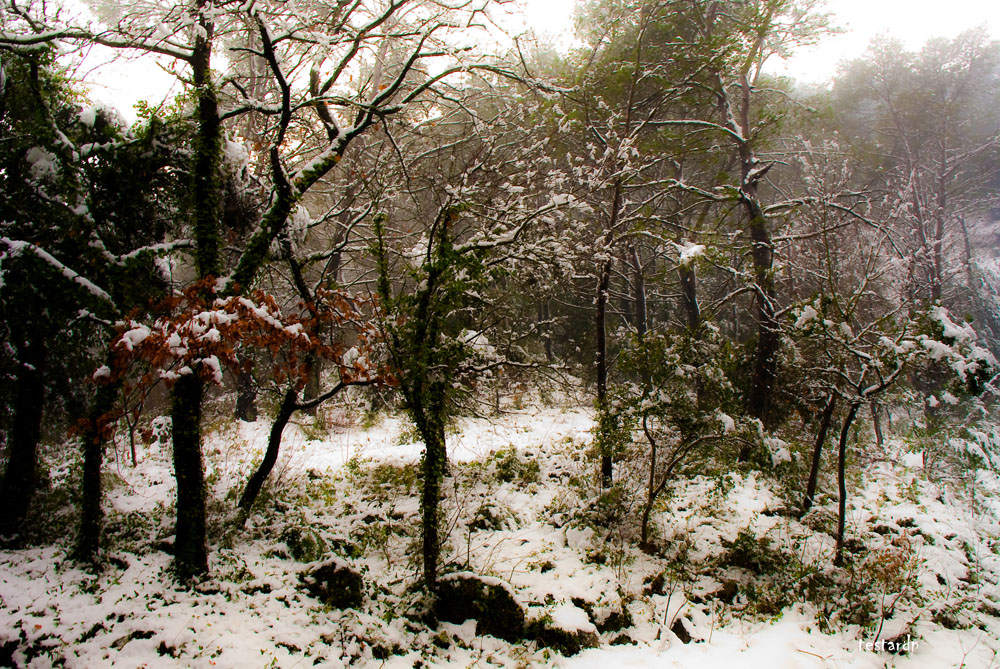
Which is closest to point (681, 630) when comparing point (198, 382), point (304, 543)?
point (304, 543)

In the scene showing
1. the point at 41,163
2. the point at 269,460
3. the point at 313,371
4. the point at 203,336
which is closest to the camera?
the point at 203,336

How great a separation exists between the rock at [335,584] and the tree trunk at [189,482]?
122 centimetres

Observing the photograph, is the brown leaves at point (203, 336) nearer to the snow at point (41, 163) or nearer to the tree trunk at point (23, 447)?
the snow at point (41, 163)

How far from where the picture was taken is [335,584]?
527cm

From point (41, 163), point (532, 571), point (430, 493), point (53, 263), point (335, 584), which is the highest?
point (41, 163)

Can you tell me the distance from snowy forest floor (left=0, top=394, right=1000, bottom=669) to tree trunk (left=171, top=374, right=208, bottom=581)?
25 cm

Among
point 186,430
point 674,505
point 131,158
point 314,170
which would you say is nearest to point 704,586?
point 674,505

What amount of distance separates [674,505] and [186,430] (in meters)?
7.15

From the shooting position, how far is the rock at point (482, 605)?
4.89 metres

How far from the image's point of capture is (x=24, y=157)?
5242 millimetres

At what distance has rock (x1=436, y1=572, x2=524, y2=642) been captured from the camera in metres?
4.89

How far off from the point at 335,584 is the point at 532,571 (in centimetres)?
245

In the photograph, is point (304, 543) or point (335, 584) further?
point (304, 543)

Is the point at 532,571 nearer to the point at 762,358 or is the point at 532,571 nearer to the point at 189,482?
the point at 189,482
